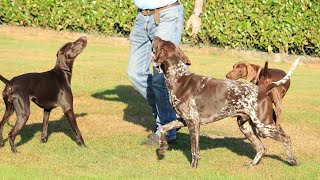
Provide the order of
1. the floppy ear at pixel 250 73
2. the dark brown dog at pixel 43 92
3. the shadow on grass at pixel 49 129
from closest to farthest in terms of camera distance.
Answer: the dark brown dog at pixel 43 92
the shadow on grass at pixel 49 129
the floppy ear at pixel 250 73

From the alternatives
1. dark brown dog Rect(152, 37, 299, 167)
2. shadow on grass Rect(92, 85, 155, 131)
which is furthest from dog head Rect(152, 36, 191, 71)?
shadow on grass Rect(92, 85, 155, 131)

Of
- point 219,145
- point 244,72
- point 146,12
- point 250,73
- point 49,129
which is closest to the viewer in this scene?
point 146,12

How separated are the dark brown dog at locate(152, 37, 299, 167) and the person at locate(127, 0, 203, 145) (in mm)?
680

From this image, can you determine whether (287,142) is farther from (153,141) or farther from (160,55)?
(153,141)

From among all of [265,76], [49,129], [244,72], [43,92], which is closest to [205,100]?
[43,92]

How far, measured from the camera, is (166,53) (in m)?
8.17

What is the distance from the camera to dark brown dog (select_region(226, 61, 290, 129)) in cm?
1048

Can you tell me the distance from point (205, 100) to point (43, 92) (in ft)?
6.73

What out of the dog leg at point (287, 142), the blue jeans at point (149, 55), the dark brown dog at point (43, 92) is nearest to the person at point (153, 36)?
the blue jeans at point (149, 55)

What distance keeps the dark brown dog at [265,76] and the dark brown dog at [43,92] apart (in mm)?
3034

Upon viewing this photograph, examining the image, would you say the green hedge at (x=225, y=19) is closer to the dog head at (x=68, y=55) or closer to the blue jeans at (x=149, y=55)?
the blue jeans at (x=149, y=55)

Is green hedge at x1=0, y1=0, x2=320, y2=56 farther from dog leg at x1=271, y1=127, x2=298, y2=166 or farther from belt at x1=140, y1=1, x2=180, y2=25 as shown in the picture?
dog leg at x1=271, y1=127, x2=298, y2=166

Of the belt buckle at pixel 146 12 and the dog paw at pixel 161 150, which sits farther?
the belt buckle at pixel 146 12

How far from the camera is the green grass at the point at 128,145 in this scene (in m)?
7.75
